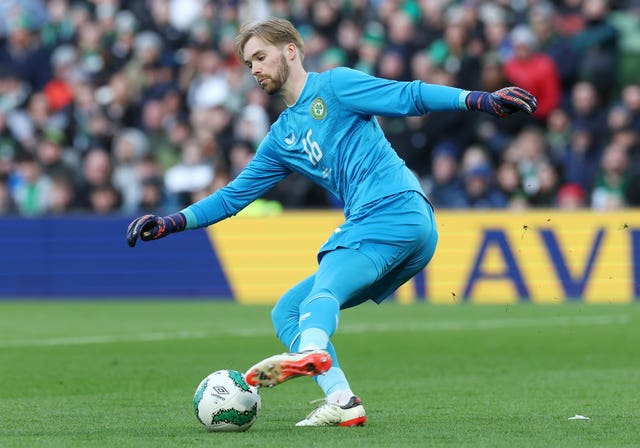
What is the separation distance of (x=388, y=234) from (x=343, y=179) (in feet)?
1.39

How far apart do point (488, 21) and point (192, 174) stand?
4.65 m

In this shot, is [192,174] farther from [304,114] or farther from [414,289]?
[304,114]

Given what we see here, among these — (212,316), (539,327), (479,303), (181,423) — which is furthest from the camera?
(479,303)

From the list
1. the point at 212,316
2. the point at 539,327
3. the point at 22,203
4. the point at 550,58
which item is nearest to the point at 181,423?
the point at 539,327

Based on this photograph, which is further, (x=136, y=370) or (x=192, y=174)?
(x=192, y=174)

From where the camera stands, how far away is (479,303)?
1744 cm

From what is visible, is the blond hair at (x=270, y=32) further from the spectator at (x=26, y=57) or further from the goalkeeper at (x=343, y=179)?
the spectator at (x=26, y=57)

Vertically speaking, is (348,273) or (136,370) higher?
(348,273)

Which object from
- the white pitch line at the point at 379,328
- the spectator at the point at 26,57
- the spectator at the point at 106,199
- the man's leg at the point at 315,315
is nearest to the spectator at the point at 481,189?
the white pitch line at the point at 379,328

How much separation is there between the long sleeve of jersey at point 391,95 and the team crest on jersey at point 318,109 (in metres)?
0.11

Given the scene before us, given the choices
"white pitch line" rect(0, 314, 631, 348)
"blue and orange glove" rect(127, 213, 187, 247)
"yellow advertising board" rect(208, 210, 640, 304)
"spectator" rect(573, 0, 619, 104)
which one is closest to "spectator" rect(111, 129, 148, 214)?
"yellow advertising board" rect(208, 210, 640, 304)

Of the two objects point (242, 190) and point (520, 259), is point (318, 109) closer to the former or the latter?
point (242, 190)

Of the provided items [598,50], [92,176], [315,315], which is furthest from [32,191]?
[315,315]

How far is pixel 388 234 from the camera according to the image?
22.5 feet
